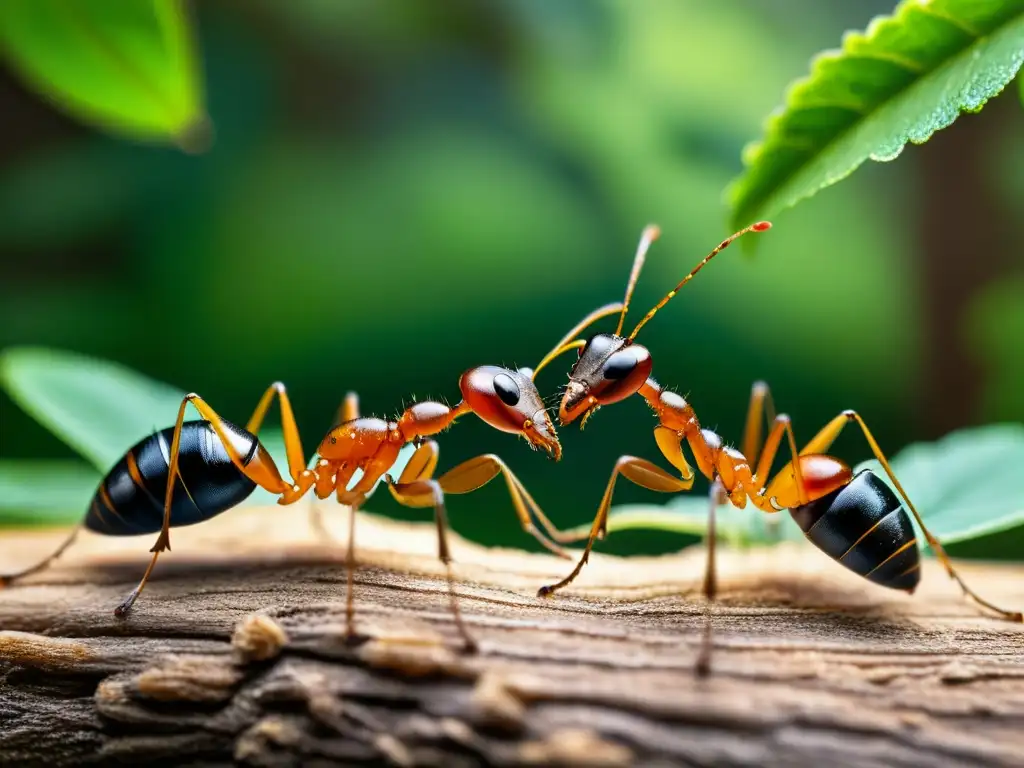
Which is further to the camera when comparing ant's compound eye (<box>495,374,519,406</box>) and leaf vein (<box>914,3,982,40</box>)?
ant's compound eye (<box>495,374,519,406</box>)

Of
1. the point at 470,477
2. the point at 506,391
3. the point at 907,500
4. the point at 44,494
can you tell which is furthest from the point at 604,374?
the point at 44,494

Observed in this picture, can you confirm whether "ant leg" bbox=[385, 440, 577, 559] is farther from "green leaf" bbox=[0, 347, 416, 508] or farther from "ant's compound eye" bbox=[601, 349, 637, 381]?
"ant's compound eye" bbox=[601, 349, 637, 381]

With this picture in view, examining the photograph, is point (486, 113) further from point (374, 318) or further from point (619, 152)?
point (374, 318)

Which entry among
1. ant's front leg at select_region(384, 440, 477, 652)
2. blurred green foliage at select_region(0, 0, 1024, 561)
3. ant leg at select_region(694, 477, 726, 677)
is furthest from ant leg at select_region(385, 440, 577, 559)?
blurred green foliage at select_region(0, 0, 1024, 561)

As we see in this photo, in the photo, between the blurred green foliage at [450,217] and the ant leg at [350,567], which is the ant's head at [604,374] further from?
the blurred green foliage at [450,217]

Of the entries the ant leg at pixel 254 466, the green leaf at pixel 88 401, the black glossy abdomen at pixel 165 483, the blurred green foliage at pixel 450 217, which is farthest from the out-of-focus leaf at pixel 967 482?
the green leaf at pixel 88 401

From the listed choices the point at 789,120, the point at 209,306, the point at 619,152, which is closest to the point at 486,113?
the point at 619,152

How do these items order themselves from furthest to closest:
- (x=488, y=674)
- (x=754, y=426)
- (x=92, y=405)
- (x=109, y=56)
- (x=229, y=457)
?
(x=92, y=405), (x=754, y=426), (x=109, y=56), (x=229, y=457), (x=488, y=674)

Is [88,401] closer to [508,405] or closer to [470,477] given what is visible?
[470,477]
